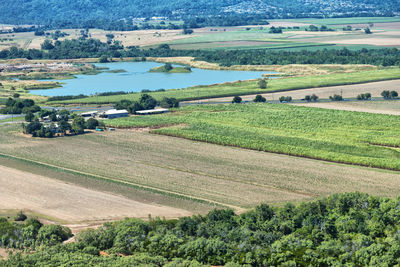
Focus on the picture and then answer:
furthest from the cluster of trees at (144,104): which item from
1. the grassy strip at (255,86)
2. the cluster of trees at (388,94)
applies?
the cluster of trees at (388,94)

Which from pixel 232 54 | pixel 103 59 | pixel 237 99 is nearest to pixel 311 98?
pixel 237 99

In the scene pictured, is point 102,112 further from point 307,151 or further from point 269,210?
point 269,210

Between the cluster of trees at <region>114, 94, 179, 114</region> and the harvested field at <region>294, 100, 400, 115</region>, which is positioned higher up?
the cluster of trees at <region>114, 94, 179, 114</region>

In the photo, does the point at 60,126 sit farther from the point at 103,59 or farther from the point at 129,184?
the point at 103,59

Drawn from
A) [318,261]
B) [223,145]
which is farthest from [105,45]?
[318,261]

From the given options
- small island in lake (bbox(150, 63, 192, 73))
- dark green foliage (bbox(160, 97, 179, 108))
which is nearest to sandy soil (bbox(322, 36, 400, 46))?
small island in lake (bbox(150, 63, 192, 73))

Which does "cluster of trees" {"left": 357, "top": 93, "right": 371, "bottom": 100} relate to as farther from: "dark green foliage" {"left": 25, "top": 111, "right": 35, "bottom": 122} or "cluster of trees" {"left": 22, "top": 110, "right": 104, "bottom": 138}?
"dark green foliage" {"left": 25, "top": 111, "right": 35, "bottom": 122}
